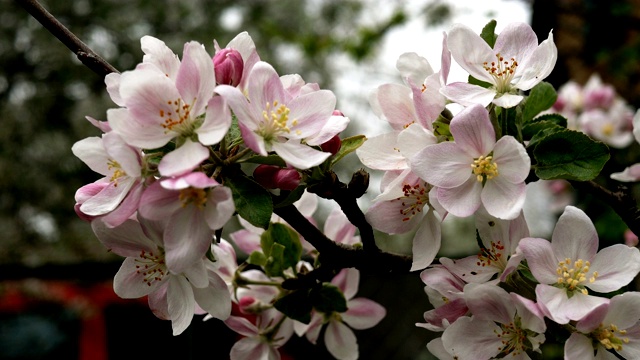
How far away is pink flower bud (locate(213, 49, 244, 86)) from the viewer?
0.49 meters

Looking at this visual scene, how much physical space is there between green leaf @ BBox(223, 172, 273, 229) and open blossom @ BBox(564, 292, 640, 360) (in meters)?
0.23

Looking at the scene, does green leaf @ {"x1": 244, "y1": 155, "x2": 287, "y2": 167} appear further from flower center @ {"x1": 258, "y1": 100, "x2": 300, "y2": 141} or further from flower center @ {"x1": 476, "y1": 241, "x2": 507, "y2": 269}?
flower center @ {"x1": 476, "y1": 241, "x2": 507, "y2": 269}

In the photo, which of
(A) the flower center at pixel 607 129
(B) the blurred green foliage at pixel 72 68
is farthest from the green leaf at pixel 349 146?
(B) the blurred green foliage at pixel 72 68

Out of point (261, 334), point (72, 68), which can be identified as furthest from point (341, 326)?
point (72, 68)

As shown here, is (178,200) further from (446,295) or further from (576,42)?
(576,42)

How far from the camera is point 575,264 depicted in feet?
1.60

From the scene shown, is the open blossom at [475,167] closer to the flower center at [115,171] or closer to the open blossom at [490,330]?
the open blossom at [490,330]

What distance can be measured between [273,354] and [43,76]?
2812 mm

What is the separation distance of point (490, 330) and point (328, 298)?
0.17 metres

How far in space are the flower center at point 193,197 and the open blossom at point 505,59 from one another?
221mm

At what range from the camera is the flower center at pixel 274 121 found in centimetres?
48

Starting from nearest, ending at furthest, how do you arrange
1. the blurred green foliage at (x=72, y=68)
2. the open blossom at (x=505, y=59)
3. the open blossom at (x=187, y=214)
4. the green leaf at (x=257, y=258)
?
the open blossom at (x=187, y=214), the open blossom at (x=505, y=59), the green leaf at (x=257, y=258), the blurred green foliage at (x=72, y=68)

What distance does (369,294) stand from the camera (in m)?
1.64

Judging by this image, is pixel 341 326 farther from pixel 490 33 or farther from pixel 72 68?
pixel 72 68
